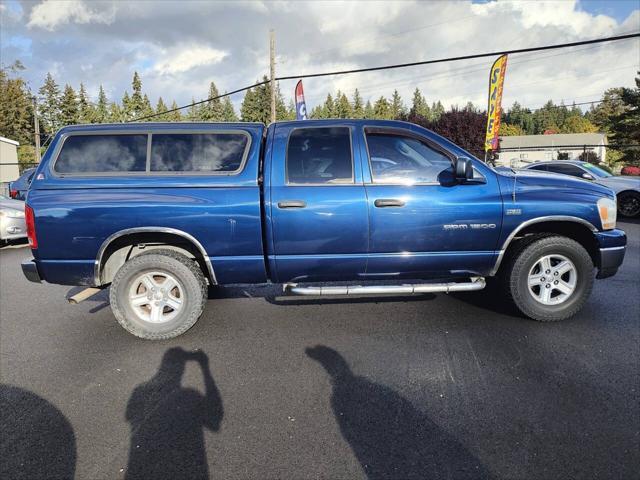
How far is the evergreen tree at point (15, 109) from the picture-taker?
176ft

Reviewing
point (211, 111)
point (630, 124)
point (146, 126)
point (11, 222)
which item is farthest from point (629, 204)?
point (211, 111)

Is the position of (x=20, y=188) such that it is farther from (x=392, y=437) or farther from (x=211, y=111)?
Result: (x=211, y=111)

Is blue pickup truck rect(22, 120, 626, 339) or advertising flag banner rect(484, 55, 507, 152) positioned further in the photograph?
advertising flag banner rect(484, 55, 507, 152)

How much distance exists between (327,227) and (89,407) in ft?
7.52

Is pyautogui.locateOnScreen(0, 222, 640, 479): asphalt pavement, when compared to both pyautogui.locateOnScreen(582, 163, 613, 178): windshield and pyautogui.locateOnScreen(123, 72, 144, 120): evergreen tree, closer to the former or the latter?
pyautogui.locateOnScreen(582, 163, 613, 178): windshield

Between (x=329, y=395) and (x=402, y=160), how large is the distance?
7.57ft

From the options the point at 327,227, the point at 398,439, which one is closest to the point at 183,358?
the point at 327,227

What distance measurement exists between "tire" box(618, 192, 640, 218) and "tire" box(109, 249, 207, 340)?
1210cm

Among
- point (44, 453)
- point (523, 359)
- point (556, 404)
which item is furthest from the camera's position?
point (523, 359)

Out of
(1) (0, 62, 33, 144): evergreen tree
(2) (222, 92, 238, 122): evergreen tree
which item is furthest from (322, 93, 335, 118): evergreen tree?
(1) (0, 62, 33, 144): evergreen tree

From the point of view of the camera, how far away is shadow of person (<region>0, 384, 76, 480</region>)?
224 cm

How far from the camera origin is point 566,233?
4.26m

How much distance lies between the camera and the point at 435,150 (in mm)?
4098

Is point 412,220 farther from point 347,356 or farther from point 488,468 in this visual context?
point 488,468
